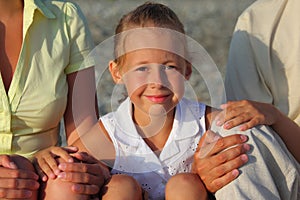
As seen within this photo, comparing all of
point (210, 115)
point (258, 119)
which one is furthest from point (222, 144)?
point (210, 115)

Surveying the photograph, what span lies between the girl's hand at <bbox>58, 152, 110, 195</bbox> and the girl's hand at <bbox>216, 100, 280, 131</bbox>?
43 centimetres

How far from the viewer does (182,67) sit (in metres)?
2.82

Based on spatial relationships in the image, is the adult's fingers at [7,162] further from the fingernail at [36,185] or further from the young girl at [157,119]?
the young girl at [157,119]

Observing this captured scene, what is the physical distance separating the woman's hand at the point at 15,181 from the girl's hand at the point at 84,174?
94 mm

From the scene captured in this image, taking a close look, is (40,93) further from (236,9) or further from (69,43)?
(236,9)

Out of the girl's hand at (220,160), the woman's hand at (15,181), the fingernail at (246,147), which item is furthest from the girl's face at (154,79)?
the woman's hand at (15,181)

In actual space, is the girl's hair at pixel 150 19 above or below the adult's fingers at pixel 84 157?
above

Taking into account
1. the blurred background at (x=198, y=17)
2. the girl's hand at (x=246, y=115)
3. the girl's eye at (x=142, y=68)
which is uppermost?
the girl's eye at (x=142, y=68)

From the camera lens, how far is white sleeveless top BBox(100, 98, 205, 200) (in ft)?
9.11

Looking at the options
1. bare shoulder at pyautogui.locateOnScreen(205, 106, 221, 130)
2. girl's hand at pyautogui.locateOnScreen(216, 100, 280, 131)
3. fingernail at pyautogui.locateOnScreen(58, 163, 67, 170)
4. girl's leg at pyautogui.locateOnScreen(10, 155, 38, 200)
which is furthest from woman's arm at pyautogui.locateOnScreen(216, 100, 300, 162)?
girl's leg at pyautogui.locateOnScreen(10, 155, 38, 200)

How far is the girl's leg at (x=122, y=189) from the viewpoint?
8.20 ft

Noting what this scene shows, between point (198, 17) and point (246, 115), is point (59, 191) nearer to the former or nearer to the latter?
point (246, 115)

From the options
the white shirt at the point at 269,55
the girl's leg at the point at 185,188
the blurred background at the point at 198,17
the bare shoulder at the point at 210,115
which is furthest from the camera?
the blurred background at the point at 198,17

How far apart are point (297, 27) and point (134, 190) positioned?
107 centimetres
